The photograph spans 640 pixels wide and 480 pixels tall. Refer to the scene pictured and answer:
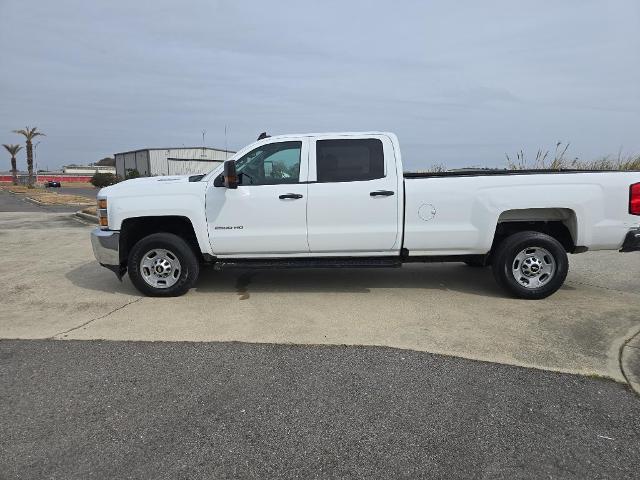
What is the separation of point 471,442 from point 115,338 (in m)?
3.44

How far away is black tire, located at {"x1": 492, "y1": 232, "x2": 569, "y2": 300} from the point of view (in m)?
5.70

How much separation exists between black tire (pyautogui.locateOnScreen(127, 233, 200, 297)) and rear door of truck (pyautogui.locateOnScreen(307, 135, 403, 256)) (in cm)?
152

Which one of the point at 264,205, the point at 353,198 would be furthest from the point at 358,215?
the point at 264,205

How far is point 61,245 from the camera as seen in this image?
10586 mm

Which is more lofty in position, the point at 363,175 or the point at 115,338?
the point at 363,175

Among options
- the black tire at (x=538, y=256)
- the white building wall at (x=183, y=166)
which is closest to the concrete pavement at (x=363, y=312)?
the black tire at (x=538, y=256)

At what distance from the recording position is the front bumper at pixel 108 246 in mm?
6020

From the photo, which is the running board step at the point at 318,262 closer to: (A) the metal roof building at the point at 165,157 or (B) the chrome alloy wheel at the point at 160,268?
(B) the chrome alloy wheel at the point at 160,268

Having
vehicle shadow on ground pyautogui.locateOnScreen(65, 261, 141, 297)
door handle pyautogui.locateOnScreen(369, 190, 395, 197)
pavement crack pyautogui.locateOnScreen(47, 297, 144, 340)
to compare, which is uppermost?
door handle pyautogui.locateOnScreen(369, 190, 395, 197)

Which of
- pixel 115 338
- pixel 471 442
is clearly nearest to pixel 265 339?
pixel 115 338

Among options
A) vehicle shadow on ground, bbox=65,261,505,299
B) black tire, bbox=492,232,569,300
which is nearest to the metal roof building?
vehicle shadow on ground, bbox=65,261,505,299

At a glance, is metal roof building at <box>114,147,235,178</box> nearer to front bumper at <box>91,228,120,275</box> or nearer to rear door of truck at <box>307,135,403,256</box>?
front bumper at <box>91,228,120,275</box>

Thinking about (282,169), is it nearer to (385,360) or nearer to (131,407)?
(385,360)

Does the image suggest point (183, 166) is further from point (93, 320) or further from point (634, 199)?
point (634, 199)
